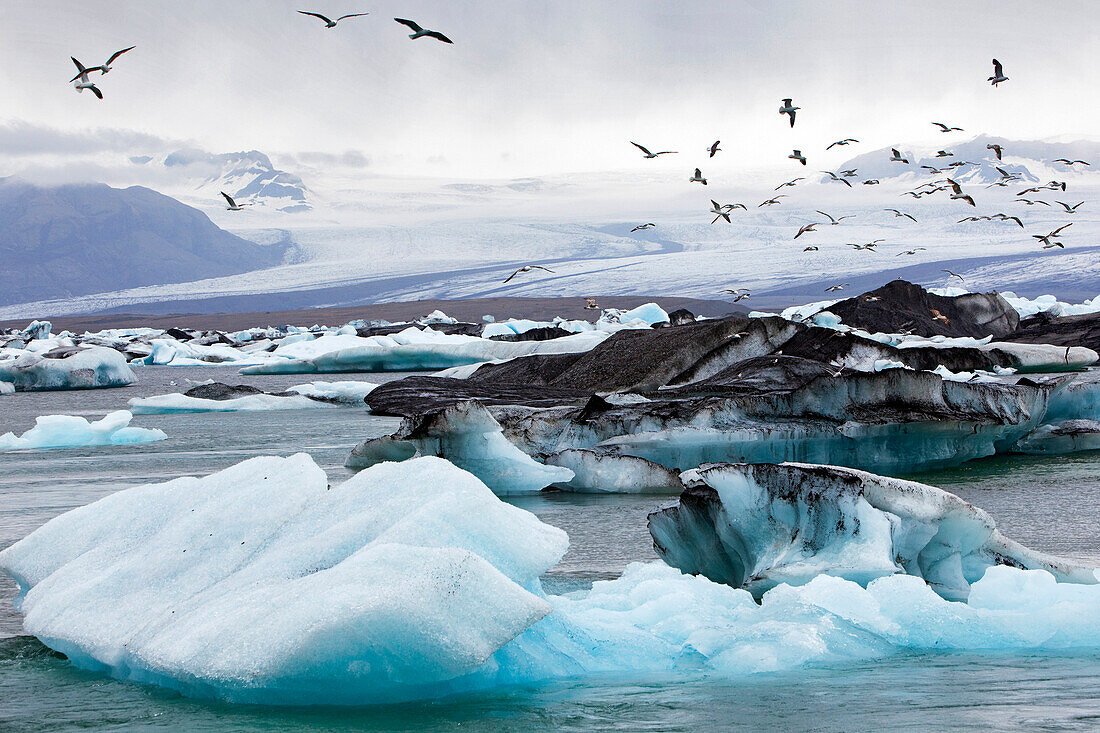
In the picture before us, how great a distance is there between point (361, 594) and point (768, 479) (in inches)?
73.7

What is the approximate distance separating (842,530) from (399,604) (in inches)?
73.7

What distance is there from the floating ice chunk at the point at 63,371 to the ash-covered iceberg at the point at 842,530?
17731 millimetres

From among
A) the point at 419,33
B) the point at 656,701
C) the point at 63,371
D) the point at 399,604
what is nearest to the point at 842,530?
the point at 656,701

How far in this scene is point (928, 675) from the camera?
9.11ft

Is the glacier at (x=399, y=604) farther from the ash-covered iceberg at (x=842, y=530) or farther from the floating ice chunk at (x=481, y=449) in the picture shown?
the floating ice chunk at (x=481, y=449)

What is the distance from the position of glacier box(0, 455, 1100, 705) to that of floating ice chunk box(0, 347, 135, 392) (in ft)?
56.2

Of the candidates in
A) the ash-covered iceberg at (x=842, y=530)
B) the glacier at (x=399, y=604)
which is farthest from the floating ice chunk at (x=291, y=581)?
the ash-covered iceberg at (x=842, y=530)

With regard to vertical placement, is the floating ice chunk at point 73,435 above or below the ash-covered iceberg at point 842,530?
below

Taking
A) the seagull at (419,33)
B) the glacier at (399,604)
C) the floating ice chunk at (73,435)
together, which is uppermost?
the seagull at (419,33)

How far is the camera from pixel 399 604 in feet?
8.07

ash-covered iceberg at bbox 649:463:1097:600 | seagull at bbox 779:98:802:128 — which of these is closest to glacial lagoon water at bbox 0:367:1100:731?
ash-covered iceberg at bbox 649:463:1097:600

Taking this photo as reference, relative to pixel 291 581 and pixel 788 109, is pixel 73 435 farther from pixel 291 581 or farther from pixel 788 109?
pixel 788 109

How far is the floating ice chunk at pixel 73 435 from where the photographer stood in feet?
31.9

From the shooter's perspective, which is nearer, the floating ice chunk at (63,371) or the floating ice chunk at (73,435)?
the floating ice chunk at (73,435)
